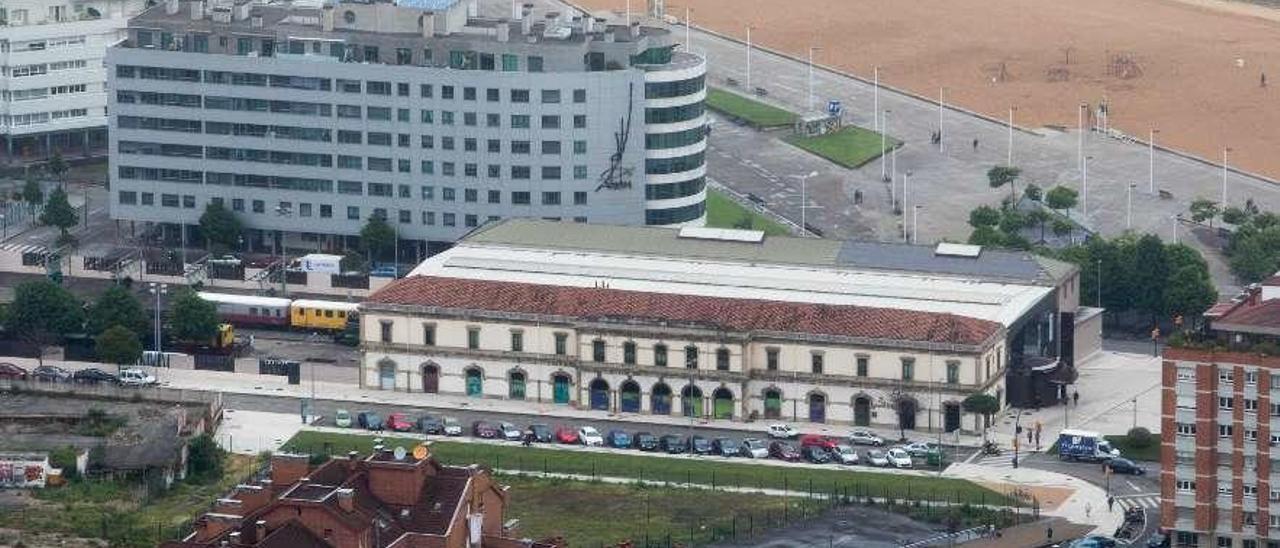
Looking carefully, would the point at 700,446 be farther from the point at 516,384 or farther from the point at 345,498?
the point at 345,498

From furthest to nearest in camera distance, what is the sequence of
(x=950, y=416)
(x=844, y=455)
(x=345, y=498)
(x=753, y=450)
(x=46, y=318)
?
(x=46, y=318)
(x=950, y=416)
(x=753, y=450)
(x=844, y=455)
(x=345, y=498)

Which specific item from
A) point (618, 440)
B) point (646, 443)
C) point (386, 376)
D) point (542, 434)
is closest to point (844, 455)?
point (646, 443)

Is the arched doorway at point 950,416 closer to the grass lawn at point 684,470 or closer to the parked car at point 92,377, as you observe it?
the grass lawn at point 684,470

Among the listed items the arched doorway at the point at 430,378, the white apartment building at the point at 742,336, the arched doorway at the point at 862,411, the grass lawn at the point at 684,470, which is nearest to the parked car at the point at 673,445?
the grass lawn at the point at 684,470

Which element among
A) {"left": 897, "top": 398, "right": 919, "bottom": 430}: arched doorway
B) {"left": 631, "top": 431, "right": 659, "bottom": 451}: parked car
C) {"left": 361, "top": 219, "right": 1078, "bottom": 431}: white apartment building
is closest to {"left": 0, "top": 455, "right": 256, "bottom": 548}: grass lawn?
{"left": 631, "top": 431, "right": 659, "bottom": 451}: parked car

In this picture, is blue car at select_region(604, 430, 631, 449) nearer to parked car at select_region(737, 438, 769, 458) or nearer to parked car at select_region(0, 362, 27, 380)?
parked car at select_region(737, 438, 769, 458)

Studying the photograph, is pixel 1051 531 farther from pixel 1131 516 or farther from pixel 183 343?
pixel 183 343

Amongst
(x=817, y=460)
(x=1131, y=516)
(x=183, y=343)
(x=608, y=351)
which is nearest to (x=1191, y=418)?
(x=1131, y=516)
